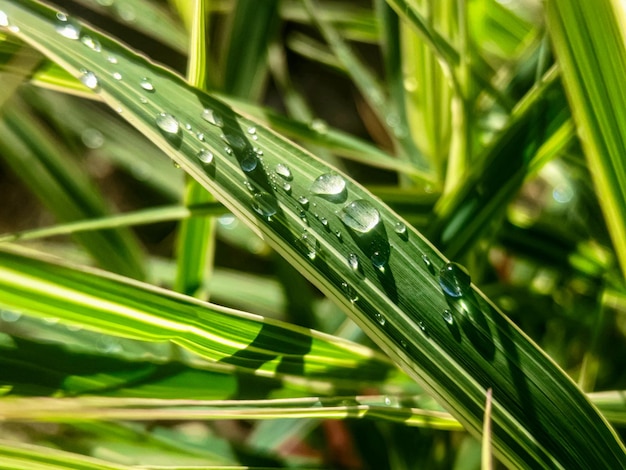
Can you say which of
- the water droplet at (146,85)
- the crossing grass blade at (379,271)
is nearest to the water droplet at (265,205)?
the crossing grass blade at (379,271)

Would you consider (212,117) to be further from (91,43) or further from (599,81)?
(599,81)

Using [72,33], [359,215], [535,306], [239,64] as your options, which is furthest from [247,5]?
[535,306]

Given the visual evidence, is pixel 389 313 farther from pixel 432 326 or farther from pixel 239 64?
pixel 239 64

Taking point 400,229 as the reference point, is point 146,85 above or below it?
above

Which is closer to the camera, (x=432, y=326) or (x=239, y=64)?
(x=432, y=326)

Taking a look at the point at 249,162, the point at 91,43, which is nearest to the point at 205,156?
the point at 249,162

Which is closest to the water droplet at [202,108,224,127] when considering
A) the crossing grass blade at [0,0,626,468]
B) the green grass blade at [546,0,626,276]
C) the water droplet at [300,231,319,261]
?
the crossing grass blade at [0,0,626,468]
